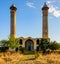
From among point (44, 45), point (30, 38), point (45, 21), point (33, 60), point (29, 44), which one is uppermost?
point (45, 21)

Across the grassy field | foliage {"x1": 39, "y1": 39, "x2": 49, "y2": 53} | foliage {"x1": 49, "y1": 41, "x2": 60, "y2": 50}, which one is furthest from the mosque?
the grassy field

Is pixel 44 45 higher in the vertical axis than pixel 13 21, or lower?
lower

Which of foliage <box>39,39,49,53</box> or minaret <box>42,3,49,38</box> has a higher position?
minaret <box>42,3,49,38</box>

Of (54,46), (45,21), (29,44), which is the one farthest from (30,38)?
(54,46)

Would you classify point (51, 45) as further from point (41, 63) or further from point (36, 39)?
point (41, 63)

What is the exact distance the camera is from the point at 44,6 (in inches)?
2667

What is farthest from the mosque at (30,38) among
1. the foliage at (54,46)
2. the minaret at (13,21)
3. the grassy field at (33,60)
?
the grassy field at (33,60)

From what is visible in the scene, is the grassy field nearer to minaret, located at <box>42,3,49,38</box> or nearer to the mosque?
the mosque

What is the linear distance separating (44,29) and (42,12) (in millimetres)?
6714

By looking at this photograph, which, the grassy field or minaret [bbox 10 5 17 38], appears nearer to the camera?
the grassy field

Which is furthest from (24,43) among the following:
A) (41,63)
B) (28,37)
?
(41,63)

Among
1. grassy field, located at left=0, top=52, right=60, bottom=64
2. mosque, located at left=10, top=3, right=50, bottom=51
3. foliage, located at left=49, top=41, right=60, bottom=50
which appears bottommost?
grassy field, located at left=0, top=52, right=60, bottom=64

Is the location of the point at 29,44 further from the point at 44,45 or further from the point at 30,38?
the point at 44,45

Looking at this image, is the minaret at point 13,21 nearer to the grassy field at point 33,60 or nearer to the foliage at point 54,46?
the foliage at point 54,46
